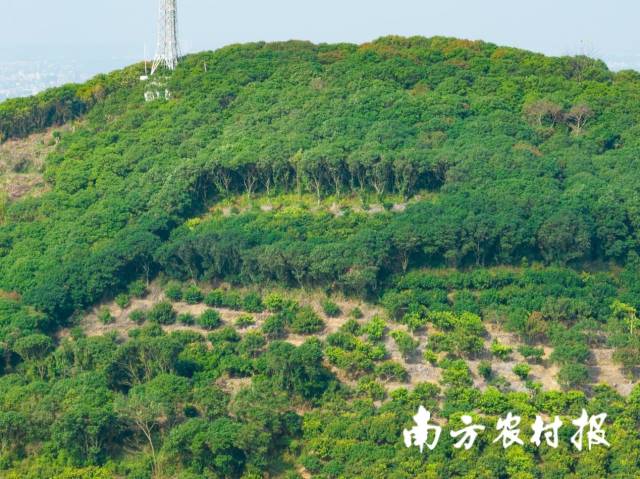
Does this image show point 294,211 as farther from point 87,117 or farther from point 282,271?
point 87,117

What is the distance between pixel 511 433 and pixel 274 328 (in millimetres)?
10040

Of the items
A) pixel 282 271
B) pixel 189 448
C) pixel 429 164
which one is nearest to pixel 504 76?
pixel 429 164

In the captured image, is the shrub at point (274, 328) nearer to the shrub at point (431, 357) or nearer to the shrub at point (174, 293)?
the shrub at point (174, 293)

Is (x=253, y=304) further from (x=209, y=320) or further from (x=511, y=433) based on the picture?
(x=511, y=433)

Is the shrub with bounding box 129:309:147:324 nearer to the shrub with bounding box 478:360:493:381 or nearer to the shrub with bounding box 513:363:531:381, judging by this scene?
the shrub with bounding box 478:360:493:381

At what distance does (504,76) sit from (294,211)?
1526cm

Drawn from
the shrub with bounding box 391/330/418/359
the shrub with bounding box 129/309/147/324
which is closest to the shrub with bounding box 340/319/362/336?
the shrub with bounding box 391/330/418/359

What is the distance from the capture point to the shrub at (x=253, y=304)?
40500 mm

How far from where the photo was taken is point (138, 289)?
4269 centimetres

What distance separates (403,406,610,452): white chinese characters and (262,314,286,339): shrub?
7694mm

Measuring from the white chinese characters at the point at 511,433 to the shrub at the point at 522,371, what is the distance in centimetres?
279

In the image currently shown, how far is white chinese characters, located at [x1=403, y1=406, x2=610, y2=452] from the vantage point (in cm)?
3197

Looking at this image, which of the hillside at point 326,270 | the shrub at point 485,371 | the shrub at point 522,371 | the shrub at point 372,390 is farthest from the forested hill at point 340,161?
the shrub at point 522,371

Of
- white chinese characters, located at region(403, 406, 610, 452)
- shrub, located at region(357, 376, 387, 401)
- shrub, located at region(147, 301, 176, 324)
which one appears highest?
Result: shrub, located at region(147, 301, 176, 324)
